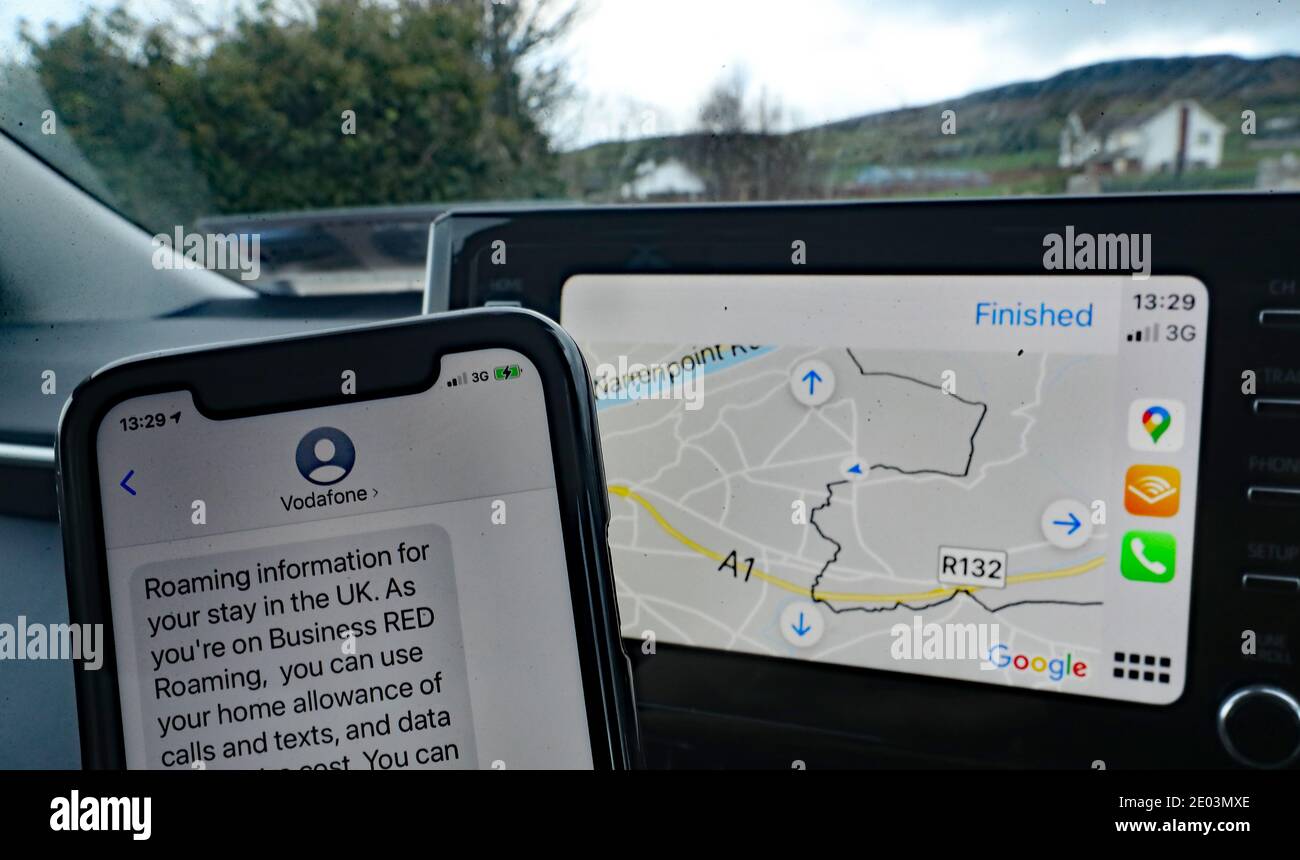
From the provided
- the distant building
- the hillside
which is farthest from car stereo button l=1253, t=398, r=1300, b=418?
the distant building

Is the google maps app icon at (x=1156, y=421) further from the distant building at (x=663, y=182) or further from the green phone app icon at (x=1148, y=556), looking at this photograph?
the distant building at (x=663, y=182)

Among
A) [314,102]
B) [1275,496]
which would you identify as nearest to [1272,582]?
[1275,496]

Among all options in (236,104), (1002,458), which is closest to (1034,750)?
(1002,458)

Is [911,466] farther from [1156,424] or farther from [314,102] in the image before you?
[314,102]

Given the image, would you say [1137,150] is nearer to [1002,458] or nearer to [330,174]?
[1002,458]

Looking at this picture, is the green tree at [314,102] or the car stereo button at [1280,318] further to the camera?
the green tree at [314,102]

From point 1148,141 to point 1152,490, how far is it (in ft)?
1.56

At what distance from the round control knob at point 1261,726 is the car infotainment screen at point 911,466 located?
5 centimetres

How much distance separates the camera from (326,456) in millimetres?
680

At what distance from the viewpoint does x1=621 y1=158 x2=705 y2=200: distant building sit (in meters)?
1.10

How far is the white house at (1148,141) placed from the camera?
3.11 ft

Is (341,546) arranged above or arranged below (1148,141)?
below

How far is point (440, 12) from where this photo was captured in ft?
4.44

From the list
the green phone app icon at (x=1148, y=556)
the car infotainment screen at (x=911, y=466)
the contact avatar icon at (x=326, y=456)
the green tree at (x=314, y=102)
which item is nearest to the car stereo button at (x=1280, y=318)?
the car infotainment screen at (x=911, y=466)
